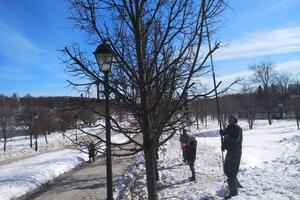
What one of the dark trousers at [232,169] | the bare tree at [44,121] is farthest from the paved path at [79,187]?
the bare tree at [44,121]

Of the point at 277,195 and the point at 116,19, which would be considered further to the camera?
the point at 277,195

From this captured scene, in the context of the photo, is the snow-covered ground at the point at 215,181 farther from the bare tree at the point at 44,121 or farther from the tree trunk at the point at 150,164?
the bare tree at the point at 44,121

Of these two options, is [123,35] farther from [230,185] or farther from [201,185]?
[201,185]

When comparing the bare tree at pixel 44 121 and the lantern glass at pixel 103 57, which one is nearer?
the lantern glass at pixel 103 57

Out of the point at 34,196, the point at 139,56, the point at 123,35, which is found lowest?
the point at 34,196

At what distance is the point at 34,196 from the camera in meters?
13.0

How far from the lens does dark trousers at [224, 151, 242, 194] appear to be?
870 centimetres

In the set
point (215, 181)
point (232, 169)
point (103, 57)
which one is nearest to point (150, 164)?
point (103, 57)

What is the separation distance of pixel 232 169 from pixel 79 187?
685 centimetres

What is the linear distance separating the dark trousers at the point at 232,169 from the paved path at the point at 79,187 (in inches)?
174

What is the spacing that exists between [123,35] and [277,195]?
486cm

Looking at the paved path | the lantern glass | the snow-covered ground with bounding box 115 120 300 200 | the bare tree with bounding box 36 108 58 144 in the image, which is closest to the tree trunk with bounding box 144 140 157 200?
the lantern glass

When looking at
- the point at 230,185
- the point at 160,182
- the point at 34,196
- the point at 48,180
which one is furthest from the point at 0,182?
the point at 230,185

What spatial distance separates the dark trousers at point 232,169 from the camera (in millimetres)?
8703
